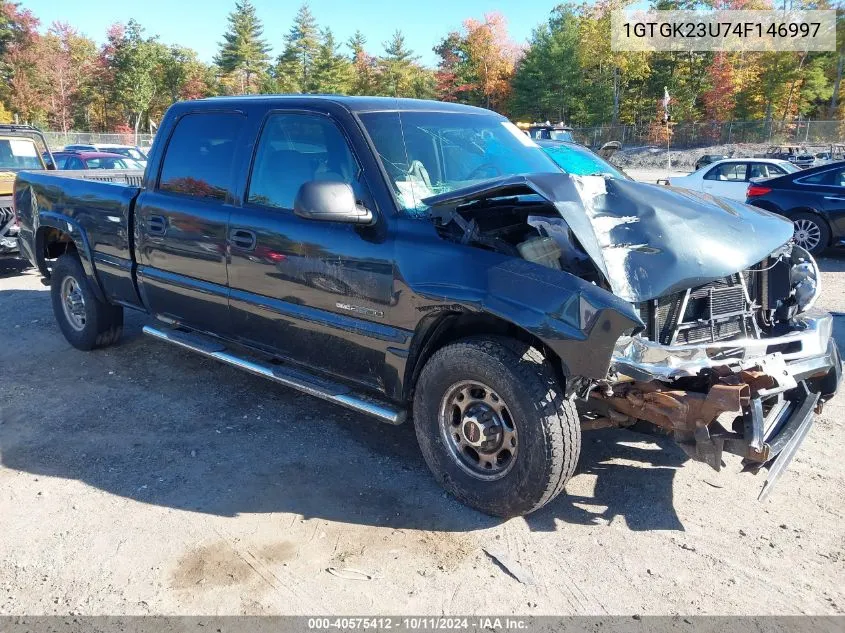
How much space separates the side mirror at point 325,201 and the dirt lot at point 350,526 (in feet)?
4.78

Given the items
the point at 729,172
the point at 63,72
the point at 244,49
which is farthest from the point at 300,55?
the point at 729,172

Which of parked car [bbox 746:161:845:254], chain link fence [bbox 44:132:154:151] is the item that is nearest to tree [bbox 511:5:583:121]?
chain link fence [bbox 44:132:154:151]

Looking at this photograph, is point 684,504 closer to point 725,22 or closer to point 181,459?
point 181,459

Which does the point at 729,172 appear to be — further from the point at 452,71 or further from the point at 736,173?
the point at 452,71

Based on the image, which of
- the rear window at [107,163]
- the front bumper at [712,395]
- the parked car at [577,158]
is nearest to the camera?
the front bumper at [712,395]

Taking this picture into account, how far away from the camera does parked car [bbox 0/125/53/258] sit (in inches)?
356

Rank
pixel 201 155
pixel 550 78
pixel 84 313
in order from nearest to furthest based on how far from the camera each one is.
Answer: pixel 201 155
pixel 84 313
pixel 550 78

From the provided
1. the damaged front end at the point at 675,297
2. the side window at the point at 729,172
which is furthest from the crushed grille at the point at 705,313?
the side window at the point at 729,172

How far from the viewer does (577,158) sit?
823 cm

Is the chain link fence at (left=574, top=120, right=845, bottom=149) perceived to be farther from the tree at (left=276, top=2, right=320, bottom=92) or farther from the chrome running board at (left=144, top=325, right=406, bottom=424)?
the chrome running board at (left=144, top=325, right=406, bottom=424)

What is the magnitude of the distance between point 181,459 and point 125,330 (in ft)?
10.1

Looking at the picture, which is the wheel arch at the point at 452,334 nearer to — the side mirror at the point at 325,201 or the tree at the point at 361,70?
the side mirror at the point at 325,201

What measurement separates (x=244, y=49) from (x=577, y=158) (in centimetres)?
6766

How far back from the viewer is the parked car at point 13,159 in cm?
905
